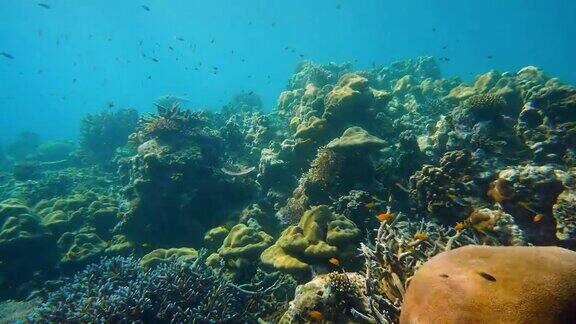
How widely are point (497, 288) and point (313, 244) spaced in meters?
4.62

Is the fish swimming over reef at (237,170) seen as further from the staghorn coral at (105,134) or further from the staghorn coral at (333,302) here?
the staghorn coral at (105,134)

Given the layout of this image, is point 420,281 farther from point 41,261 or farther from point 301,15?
point 301,15

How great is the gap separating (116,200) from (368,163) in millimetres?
10739

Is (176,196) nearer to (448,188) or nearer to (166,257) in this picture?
(166,257)

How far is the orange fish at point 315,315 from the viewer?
4887 mm

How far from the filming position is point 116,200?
15000 millimetres

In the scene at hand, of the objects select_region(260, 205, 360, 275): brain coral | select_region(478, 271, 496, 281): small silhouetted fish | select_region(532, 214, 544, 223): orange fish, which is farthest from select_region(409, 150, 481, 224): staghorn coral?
select_region(478, 271, 496, 281): small silhouetted fish

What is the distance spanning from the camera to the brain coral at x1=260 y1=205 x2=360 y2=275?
22.5 feet

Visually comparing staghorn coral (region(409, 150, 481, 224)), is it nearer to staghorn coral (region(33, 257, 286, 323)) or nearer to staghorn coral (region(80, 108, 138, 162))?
staghorn coral (region(33, 257, 286, 323))

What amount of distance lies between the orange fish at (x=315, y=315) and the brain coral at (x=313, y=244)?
1.74 m

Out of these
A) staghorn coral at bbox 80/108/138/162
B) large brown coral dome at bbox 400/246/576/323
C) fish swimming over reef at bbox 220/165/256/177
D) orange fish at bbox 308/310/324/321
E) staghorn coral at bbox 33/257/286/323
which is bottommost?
staghorn coral at bbox 33/257/286/323

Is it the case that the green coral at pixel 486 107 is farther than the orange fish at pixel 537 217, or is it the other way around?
the green coral at pixel 486 107

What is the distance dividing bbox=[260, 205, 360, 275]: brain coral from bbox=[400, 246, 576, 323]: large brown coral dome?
150 inches

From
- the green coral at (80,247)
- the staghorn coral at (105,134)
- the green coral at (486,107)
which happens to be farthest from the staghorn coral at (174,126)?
the staghorn coral at (105,134)
